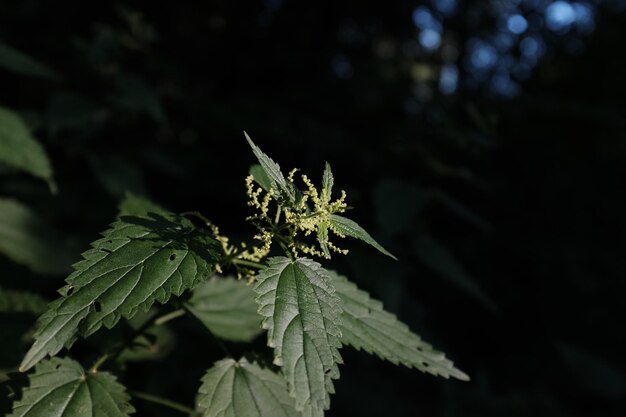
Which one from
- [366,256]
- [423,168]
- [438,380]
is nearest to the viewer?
[366,256]

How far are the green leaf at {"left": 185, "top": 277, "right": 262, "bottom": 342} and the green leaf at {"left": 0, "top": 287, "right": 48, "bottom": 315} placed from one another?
0.52m

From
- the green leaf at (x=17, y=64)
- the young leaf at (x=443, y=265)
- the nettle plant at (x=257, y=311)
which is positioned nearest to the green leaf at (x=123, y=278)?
the nettle plant at (x=257, y=311)

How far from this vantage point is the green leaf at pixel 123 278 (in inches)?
45.5

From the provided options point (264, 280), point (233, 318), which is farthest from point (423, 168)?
point (264, 280)

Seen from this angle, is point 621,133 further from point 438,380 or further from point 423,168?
point 423,168

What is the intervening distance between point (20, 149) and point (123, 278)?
1.30 meters

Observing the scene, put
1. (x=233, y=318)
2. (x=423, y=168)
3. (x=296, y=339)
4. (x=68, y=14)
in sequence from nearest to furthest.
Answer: (x=296, y=339) → (x=233, y=318) → (x=423, y=168) → (x=68, y=14)

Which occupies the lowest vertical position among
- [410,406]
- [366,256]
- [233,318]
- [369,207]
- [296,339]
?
[410,406]

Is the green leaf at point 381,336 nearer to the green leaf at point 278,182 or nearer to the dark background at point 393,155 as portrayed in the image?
the green leaf at point 278,182

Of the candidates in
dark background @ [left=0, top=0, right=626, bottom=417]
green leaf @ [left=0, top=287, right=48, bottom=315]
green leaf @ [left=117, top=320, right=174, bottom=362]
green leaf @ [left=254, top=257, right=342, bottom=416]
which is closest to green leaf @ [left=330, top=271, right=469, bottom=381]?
green leaf @ [left=254, top=257, right=342, bottom=416]

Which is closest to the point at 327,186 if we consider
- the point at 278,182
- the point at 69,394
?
the point at 278,182

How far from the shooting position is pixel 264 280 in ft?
4.07

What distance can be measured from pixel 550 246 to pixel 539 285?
46 cm

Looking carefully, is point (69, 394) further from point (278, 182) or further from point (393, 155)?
point (393, 155)
